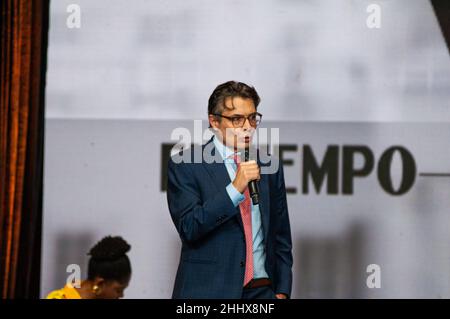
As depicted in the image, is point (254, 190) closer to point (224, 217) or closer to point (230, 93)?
point (224, 217)

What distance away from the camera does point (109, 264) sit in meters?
3.16

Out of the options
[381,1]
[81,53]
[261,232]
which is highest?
[381,1]

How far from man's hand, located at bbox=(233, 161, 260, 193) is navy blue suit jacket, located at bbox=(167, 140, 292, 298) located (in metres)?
0.06

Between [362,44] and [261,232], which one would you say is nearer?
[261,232]

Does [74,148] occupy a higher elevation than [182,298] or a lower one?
higher

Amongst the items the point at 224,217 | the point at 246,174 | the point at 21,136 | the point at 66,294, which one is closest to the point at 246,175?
the point at 246,174

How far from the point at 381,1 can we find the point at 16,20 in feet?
5.64

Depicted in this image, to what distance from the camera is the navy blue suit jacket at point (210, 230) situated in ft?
8.59

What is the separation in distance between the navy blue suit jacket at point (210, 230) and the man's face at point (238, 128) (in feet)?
0.24

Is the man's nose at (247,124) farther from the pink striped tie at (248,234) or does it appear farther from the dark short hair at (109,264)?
the dark short hair at (109,264)

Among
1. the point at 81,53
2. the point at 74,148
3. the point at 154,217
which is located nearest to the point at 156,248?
the point at 154,217

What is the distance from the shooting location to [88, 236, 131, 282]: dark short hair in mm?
3141

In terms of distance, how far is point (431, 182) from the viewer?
13.8ft

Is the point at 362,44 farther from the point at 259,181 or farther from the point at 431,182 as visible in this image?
the point at 259,181
